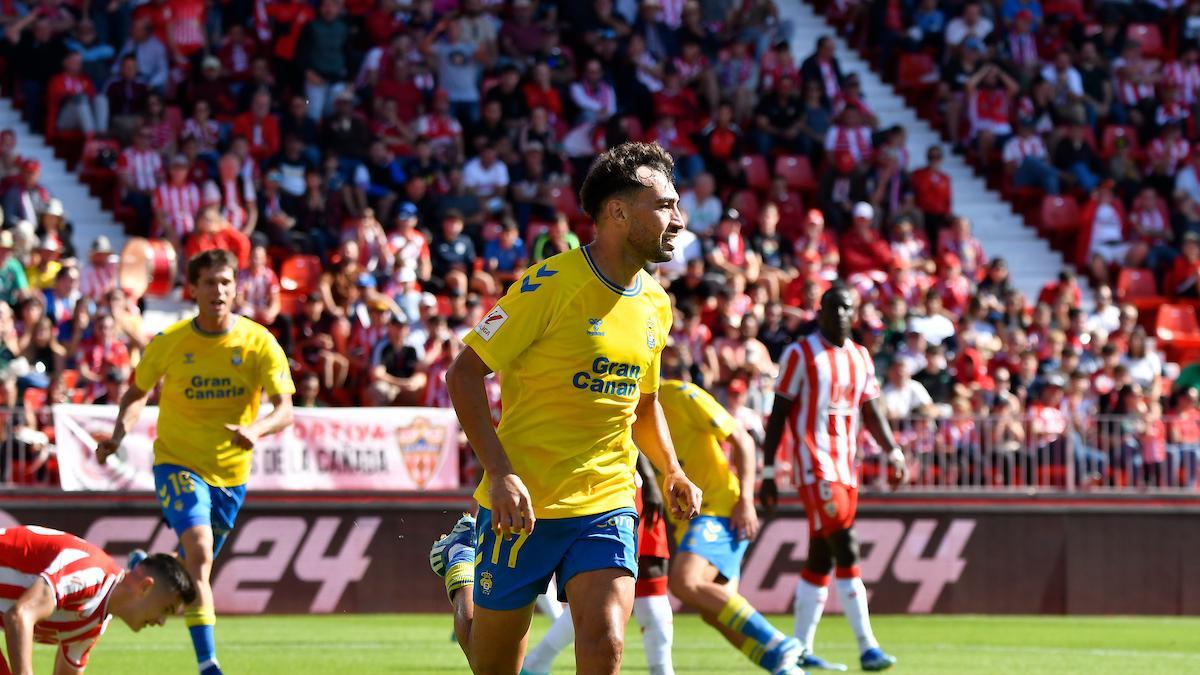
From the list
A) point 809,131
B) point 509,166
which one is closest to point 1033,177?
point 809,131

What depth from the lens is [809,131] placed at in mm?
25078

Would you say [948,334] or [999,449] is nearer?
[999,449]

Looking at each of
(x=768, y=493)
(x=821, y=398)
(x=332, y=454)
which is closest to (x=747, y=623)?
(x=768, y=493)

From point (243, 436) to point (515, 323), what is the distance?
4.34 meters

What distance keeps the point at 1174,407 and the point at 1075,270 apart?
5.58 meters

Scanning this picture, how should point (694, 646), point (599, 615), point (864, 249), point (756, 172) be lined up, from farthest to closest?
point (756, 172), point (864, 249), point (694, 646), point (599, 615)

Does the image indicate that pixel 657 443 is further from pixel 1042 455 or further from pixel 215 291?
pixel 1042 455

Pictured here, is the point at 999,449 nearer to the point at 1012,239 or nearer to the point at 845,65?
the point at 1012,239

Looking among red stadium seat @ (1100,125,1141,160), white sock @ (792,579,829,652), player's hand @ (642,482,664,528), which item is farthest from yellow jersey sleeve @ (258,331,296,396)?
red stadium seat @ (1100,125,1141,160)

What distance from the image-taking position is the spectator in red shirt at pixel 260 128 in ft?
73.3

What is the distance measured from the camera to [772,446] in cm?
1270

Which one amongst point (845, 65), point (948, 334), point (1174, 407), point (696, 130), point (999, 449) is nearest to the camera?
point (999, 449)

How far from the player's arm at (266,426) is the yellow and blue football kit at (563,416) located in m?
4.01

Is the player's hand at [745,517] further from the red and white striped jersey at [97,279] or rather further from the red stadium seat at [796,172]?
the red stadium seat at [796,172]
